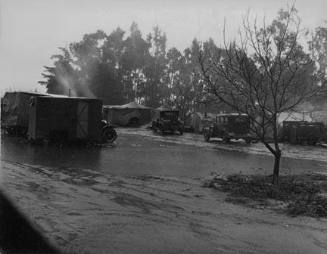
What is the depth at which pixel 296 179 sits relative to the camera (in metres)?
14.4

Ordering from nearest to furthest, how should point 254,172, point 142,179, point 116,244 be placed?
point 116,244
point 142,179
point 254,172

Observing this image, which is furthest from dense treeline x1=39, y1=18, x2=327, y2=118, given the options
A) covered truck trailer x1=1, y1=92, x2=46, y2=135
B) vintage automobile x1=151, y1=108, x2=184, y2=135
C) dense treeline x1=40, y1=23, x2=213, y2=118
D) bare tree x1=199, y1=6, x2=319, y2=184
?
bare tree x1=199, y1=6, x2=319, y2=184

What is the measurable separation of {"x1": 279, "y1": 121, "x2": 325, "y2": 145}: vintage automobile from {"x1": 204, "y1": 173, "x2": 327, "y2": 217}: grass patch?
20687 millimetres

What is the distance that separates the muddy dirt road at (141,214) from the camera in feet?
22.1

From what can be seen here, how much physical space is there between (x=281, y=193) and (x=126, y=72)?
75.0 metres

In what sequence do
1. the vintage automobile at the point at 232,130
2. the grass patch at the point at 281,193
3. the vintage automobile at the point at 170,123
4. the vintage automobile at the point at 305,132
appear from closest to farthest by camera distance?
the grass patch at the point at 281,193
the vintage automobile at the point at 232,130
the vintage automobile at the point at 305,132
the vintage automobile at the point at 170,123

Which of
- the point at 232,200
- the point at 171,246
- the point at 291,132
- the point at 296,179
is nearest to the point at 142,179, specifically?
the point at 232,200

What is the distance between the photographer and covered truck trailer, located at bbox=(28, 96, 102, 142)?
23078mm

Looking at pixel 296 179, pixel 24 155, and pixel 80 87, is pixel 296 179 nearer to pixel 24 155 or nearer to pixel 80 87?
pixel 24 155

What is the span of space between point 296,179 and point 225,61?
12.6ft

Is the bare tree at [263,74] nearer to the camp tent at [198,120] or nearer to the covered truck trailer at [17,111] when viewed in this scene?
the covered truck trailer at [17,111]

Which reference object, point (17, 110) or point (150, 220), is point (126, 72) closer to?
point (17, 110)

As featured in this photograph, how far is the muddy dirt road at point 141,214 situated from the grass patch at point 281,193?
462 mm

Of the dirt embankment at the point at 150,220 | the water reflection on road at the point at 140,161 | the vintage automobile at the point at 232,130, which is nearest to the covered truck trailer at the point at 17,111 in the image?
the water reflection on road at the point at 140,161
